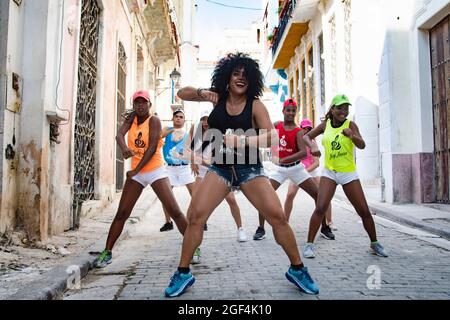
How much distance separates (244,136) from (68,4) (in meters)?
4.38

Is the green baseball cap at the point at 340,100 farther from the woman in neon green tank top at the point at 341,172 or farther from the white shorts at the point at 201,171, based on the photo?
the white shorts at the point at 201,171

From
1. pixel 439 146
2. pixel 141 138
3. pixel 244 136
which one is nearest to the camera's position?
pixel 244 136

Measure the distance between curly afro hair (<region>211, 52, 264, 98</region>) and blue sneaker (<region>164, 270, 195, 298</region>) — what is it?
1434mm

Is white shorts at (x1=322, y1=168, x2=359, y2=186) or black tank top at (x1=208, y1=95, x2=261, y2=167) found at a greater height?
black tank top at (x1=208, y1=95, x2=261, y2=167)

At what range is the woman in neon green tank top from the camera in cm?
470

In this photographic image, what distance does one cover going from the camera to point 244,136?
10.8 feet

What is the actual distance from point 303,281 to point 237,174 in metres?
0.94

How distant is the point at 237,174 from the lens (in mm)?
3387

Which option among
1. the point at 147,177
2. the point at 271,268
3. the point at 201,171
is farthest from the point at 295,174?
the point at 147,177

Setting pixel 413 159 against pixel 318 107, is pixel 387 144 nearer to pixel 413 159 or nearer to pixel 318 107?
pixel 413 159

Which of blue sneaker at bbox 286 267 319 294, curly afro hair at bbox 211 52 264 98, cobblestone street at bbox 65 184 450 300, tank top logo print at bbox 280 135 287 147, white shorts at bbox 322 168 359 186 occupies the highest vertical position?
curly afro hair at bbox 211 52 264 98

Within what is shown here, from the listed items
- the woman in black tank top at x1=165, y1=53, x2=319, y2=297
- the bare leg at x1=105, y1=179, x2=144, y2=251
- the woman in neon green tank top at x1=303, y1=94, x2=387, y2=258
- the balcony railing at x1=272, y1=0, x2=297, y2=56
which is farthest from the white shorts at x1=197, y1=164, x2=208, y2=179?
the balcony railing at x1=272, y1=0, x2=297, y2=56

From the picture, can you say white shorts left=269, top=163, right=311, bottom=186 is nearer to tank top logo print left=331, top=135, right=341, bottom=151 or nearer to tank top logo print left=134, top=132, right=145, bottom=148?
tank top logo print left=331, top=135, right=341, bottom=151
